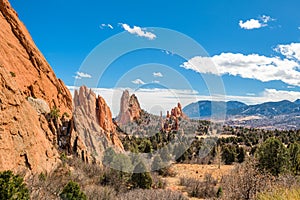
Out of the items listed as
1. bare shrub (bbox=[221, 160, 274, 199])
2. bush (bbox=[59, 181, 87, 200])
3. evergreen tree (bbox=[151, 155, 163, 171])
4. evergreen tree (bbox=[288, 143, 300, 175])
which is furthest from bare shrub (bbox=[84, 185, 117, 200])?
evergreen tree (bbox=[288, 143, 300, 175])

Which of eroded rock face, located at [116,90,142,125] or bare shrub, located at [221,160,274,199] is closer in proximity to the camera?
bare shrub, located at [221,160,274,199]

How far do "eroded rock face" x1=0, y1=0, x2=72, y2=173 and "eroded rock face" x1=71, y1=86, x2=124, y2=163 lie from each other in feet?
9.16

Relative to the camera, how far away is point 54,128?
23.5 meters

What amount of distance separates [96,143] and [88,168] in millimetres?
10143

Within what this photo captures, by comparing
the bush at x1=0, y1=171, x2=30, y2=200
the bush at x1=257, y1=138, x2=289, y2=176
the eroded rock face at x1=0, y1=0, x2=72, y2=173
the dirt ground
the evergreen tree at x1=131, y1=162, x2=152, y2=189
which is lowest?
the dirt ground

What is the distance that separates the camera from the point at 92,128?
3691 cm

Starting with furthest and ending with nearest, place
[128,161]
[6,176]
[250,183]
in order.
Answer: [128,161]
[250,183]
[6,176]

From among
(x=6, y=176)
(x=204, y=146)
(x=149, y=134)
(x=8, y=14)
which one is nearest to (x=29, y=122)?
(x=6, y=176)

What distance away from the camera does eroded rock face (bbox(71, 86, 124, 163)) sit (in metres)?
26.7

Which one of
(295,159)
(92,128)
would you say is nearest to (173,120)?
(92,128)

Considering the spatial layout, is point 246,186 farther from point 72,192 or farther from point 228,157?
point 228,157

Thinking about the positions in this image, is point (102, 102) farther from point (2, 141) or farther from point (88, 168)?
point (2, 141)

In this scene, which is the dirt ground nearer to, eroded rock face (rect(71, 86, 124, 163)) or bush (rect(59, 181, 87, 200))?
eroded rock face (rect(71, 86, 124, 163))

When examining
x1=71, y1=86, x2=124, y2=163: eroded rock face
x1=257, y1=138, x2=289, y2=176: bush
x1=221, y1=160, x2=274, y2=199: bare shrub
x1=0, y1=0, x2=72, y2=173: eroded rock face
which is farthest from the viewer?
x1=71, y1=86, x2=124, y2=163: eroded rock face
